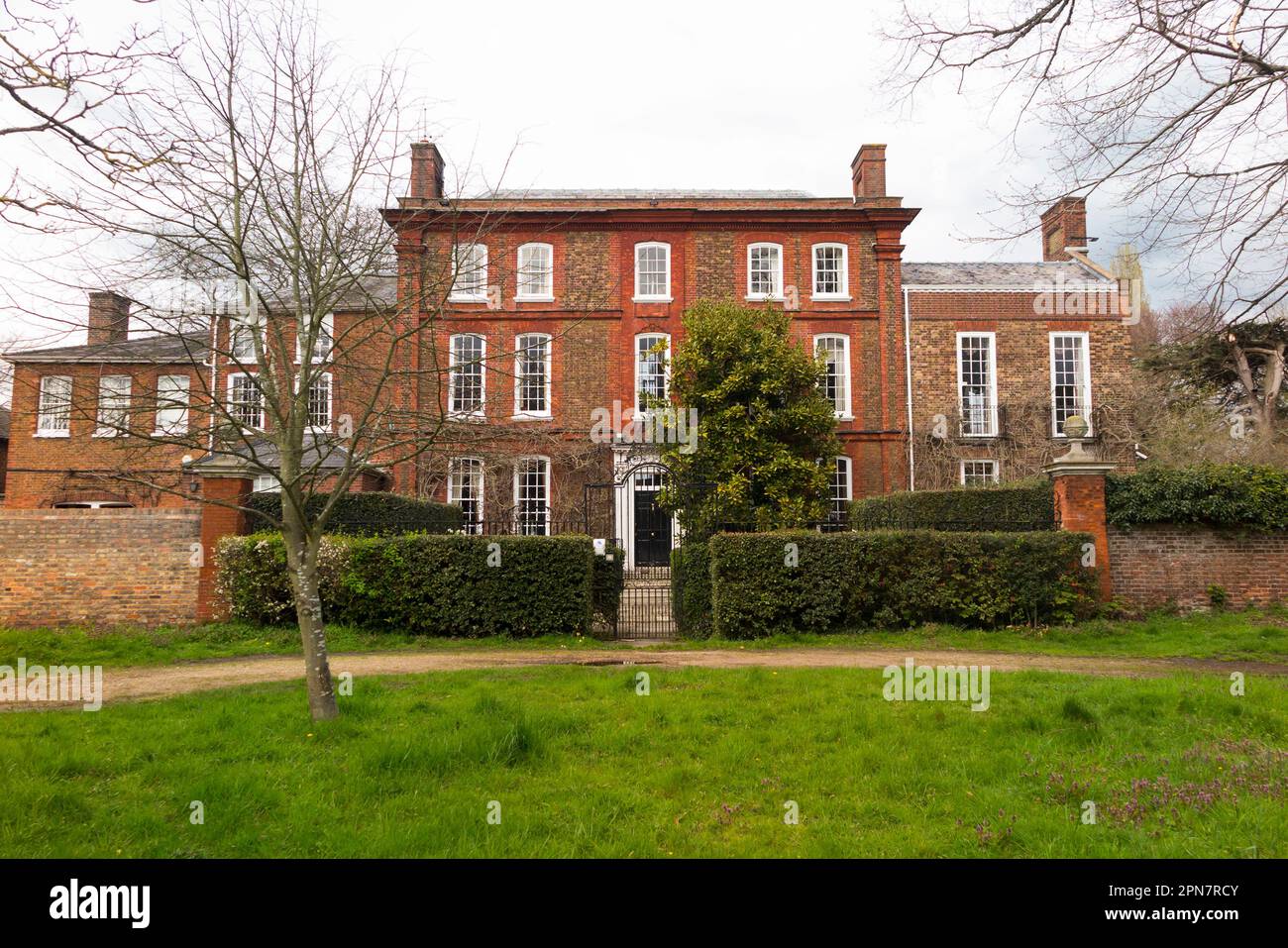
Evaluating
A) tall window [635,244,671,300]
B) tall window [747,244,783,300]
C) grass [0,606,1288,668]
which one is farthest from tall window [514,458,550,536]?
grass [0,606,1288,668]

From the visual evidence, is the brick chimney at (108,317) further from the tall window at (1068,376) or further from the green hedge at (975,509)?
the tall window at (1068,376)

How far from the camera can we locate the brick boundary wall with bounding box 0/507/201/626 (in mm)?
12273

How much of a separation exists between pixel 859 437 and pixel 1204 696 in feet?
54.2

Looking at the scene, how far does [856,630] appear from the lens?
1226 centimetres

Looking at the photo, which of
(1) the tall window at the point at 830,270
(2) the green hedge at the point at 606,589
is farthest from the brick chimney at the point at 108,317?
(1) the tall window at the point at 830,270

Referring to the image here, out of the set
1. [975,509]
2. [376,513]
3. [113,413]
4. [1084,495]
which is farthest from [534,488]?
[113,413]

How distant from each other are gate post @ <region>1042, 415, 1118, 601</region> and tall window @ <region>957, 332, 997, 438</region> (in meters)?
10.2

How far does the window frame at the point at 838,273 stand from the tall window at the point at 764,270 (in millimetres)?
970

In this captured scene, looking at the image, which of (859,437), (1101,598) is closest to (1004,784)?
(1101,598)

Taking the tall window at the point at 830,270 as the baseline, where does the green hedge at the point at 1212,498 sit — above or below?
below

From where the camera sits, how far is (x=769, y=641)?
11695 millimetres

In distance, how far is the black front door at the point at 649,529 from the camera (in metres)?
22.2

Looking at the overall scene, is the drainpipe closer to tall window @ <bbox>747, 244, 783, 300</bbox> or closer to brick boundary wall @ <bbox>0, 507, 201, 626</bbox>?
tall window @ <bbox>747, 244, 783, 300</bbox>

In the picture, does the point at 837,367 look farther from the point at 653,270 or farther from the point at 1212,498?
the point at 1212,498
